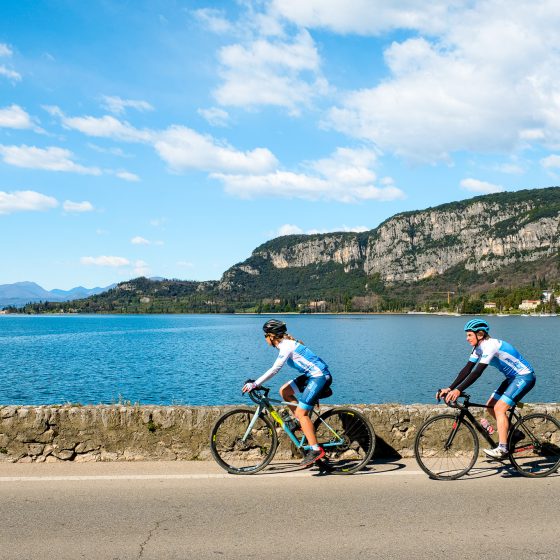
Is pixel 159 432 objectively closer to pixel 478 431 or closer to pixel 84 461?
pixel 84 461

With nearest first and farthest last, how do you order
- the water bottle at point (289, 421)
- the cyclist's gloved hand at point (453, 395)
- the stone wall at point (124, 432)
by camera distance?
the cyclist's gloved hand at point (453, 395), the water bottle at point (289, 421), the stone wall at point (124, 432)

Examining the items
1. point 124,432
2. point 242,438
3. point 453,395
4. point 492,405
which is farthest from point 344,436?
point 124,432

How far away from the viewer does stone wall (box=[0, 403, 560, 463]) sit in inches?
320

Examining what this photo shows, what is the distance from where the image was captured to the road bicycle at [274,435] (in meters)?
7.79

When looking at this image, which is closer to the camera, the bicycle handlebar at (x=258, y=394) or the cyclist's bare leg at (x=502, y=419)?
the cyclist's bare leg at (x=502, y=419)

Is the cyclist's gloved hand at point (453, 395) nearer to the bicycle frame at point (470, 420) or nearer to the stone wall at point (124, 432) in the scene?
the bicycle frame at point (470, 420)

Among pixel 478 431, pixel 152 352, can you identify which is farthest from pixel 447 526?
pixel 152 352

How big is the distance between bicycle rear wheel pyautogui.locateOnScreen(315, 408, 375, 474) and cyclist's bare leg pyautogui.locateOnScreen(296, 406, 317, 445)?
277mm

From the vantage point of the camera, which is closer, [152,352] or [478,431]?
[478,431]

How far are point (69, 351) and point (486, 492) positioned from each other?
242ft

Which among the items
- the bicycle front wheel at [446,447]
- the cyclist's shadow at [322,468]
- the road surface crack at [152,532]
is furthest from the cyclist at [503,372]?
the road surface crack at [152,532]

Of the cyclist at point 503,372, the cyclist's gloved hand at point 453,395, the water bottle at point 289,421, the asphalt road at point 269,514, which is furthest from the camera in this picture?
the water bottle at point 289,421

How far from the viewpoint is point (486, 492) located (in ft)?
22.3

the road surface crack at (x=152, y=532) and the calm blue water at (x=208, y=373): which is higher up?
the road surface crack at (x=152, y=532)
